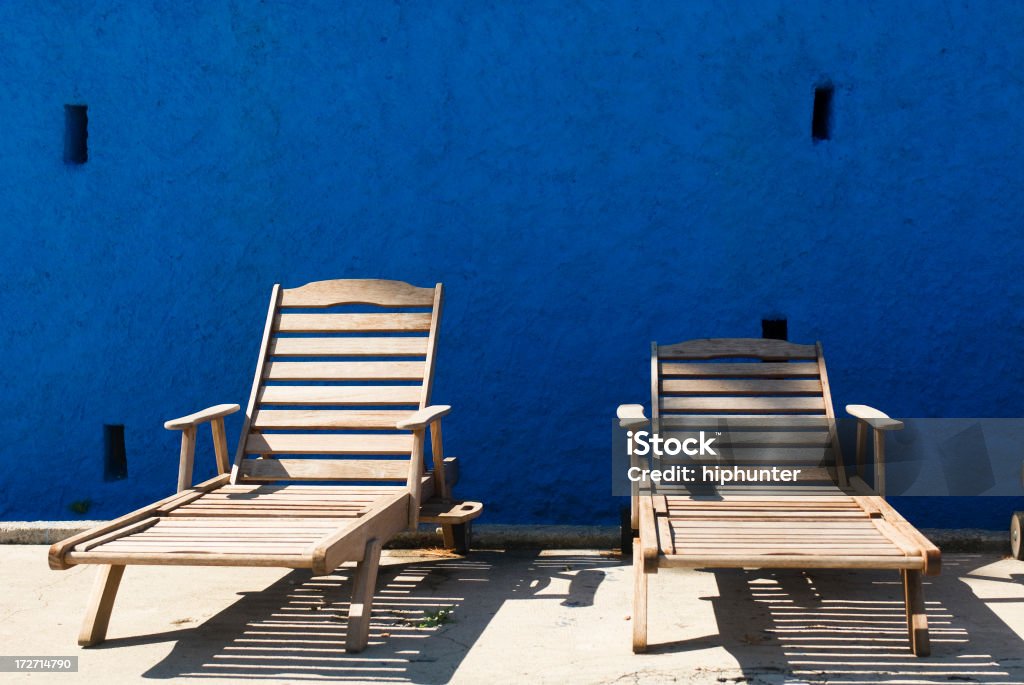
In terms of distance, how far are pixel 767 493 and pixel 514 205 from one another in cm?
192

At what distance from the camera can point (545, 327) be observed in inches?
207

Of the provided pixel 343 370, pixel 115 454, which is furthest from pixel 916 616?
pixel 115 454

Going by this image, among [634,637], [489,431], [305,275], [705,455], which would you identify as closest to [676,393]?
[705,455]

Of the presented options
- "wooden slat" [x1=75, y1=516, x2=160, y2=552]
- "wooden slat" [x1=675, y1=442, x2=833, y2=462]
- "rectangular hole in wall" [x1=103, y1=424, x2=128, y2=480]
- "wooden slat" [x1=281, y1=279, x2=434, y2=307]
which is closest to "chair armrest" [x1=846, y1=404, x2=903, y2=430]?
"wooden slat" [x1=675, y1=442, x2=833, y2=462]

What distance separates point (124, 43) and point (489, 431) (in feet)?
9.16

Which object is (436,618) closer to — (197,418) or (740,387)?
(197,418)

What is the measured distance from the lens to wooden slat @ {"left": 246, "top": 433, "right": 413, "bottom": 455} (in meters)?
4.50

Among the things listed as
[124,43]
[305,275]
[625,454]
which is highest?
[124,43]

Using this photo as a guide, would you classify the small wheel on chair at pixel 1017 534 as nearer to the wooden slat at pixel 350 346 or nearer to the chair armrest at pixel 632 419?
the chair armrest at pixel 632 419

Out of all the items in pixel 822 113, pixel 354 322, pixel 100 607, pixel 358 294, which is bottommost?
pixel 100 607

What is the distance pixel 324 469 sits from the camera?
4.55m

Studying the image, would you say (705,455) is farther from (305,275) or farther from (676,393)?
(305,275)

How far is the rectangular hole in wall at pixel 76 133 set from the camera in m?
5.50

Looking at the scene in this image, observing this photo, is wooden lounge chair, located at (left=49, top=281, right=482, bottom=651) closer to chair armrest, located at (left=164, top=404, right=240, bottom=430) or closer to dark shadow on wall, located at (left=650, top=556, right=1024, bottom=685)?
chair armrest, located at (left=164, top=404, right=240, bottom=430)
